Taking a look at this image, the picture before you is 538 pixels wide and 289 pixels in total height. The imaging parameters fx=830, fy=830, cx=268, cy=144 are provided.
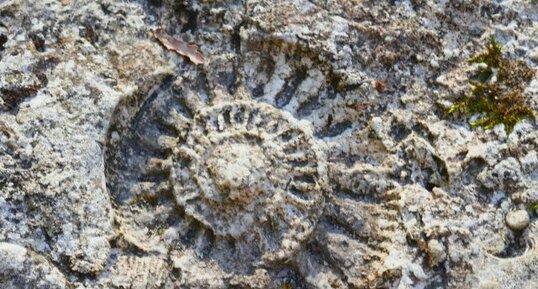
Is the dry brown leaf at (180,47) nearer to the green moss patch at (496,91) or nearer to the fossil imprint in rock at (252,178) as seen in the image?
the fossil imprint in rock at (252,178)

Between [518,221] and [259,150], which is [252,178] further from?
[518,221]

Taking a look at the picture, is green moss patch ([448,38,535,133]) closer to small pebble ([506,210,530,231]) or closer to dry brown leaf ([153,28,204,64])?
small pebble ([506,210,530,231])

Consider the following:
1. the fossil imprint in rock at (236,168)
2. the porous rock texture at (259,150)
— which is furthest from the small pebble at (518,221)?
the fossil imprint in rock at (236,168)

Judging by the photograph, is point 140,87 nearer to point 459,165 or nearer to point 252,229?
point 252,229

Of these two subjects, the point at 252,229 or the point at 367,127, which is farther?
the point at 367,127

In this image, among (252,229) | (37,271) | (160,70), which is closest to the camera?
(37,271)

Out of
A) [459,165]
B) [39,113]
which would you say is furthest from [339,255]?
[39,113]
